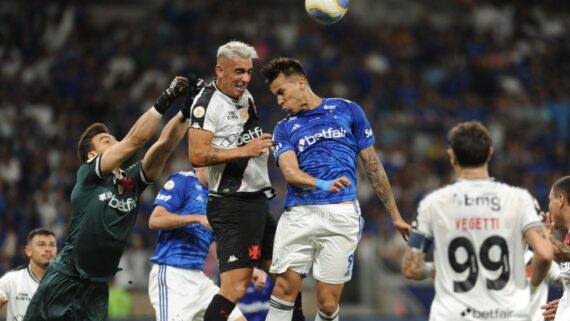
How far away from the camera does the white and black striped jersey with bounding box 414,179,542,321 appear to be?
618 centimetres

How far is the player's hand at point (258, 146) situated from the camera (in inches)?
303

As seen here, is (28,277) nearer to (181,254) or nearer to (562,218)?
(181,254)

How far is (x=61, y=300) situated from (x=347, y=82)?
13.7m

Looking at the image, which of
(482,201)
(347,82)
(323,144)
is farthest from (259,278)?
(347,82)

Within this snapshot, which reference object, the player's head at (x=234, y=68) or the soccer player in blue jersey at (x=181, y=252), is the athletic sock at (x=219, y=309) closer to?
the soccer player in blue jersey at (x=181, y=252)

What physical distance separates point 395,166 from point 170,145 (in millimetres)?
11283

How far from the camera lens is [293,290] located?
7.82 m

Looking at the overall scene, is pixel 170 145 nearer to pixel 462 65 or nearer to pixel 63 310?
pixel 63 310

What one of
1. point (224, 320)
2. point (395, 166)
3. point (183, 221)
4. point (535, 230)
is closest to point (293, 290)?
point (224, 320)

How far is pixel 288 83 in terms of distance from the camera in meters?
8.08

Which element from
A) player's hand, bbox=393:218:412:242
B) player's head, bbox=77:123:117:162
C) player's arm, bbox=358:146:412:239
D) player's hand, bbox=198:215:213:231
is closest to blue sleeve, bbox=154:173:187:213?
player's hand, bbox=198:215:213:231

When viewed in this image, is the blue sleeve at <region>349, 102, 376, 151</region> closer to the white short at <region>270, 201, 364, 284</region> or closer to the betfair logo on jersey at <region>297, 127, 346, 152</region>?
the betfair logo on jersey at <region>297, 127, 346, 152</region>

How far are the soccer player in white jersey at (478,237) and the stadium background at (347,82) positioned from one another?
9.26m

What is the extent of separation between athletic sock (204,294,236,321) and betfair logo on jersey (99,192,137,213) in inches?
49.4
